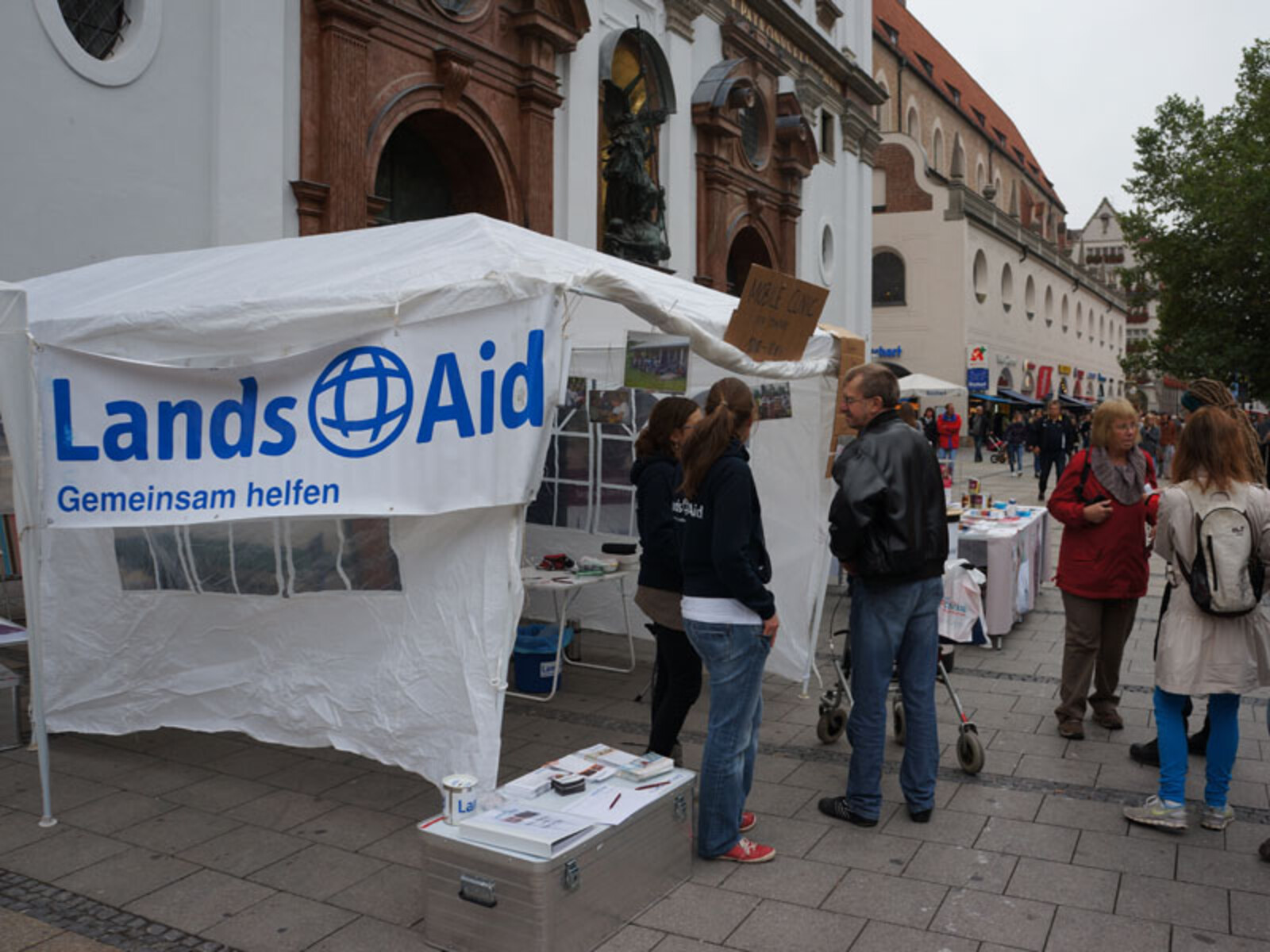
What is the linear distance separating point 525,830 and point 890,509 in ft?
6.37

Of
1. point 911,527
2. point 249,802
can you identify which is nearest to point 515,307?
point 911,527

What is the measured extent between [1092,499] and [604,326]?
3436 millimetres

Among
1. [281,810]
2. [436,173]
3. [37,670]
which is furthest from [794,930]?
[436,173]

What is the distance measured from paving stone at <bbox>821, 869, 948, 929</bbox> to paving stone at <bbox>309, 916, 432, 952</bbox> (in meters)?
1.45

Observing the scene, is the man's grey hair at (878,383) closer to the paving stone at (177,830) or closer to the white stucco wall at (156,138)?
the paving stone at (177,830)

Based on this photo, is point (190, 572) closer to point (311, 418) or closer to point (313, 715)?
point (313, 715)

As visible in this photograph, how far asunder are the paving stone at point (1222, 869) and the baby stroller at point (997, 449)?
29.9 metres

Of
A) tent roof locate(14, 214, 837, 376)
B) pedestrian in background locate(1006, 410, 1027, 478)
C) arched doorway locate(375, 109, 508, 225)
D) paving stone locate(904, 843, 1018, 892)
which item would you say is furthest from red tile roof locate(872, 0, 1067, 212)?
paving stone locate(904, 843, 1018, 892)

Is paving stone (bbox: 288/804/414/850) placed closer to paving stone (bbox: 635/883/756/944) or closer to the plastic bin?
paving stone (bbox: 635/883/756/944)

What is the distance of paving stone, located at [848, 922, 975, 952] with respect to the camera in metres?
3.64

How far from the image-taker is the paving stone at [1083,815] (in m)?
4.73

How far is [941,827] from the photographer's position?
4715 mm

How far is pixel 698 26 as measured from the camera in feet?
62.6

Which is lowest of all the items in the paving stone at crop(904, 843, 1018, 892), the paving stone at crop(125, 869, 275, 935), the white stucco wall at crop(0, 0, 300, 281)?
the paving stone at crop(125, 869, 275, 935)
